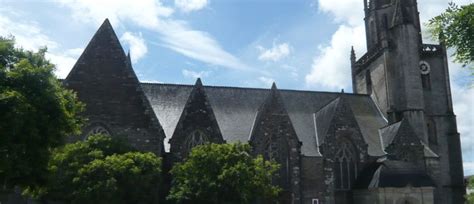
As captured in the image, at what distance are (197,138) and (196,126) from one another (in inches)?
31.5

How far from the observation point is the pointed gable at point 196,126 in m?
32.3

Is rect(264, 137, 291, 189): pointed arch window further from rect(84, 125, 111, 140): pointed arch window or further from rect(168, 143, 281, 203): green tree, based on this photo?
rect(84, 125, 111, 140): pointed arch window

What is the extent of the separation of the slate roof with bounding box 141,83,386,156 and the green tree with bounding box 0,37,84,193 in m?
14.3

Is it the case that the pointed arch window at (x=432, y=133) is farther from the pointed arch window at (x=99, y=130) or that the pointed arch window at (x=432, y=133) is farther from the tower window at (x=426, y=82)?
the pointed arch window at (x=99, y=130)

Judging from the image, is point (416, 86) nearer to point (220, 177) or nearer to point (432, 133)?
point (432, 133)

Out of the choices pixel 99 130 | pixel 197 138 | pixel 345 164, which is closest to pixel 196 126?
pixel 197 138

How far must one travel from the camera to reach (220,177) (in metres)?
25.0

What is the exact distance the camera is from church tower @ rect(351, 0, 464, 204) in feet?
139

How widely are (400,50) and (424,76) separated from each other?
12.4 feet

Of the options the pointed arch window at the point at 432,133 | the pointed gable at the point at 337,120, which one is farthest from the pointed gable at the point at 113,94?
the pointed arch window at the point at 432,133

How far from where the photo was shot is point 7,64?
772 inches

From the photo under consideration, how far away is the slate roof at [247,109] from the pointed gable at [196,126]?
186 centimetres

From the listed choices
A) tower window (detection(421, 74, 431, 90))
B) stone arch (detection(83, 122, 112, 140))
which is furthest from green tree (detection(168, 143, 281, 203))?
tower window (detection(421, 74, 431, 90))

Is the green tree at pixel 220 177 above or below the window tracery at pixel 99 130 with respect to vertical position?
below
